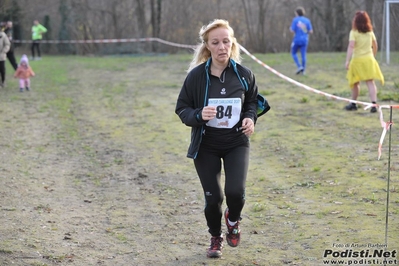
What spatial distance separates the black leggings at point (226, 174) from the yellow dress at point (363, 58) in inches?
311

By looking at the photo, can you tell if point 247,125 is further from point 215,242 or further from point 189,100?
point 215,242

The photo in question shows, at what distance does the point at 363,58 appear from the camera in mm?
13172

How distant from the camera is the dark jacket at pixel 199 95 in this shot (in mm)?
5680

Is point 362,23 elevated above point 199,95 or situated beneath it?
elevated above

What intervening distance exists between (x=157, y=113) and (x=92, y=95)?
3.71 metres

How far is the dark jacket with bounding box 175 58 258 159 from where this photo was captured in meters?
5.68

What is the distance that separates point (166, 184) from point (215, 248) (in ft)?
9.85

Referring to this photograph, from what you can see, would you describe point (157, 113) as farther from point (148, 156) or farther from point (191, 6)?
point (191, 6)

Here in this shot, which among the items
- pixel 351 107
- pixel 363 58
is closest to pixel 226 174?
pixel 363 58

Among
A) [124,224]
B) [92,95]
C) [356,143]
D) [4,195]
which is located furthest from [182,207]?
[92,95]

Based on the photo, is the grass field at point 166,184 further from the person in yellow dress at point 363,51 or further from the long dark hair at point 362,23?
the long dark hair at point 362,23

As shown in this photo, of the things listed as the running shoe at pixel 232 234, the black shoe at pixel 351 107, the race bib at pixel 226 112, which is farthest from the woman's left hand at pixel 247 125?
the black shoe at pixel 351 107

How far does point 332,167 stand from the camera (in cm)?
937

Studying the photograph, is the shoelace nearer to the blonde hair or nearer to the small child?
the blonde hair
